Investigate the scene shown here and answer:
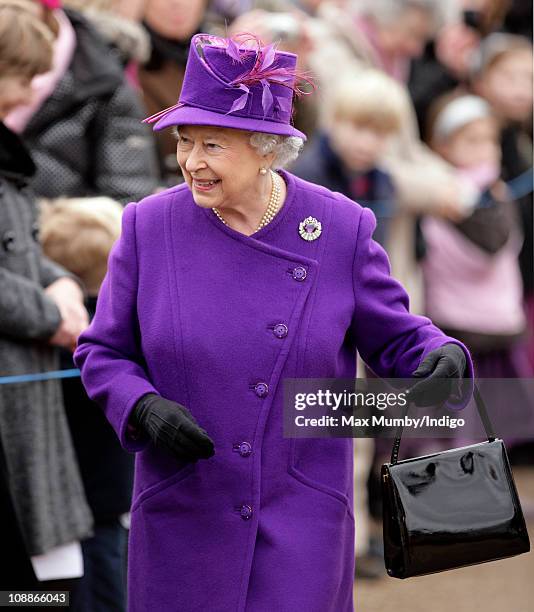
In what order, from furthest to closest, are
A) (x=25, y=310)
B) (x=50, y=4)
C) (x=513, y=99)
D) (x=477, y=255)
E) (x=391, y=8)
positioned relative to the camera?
(x=513, y=99) → (x=391, y=8) → (x=477, y=255) → (x=50, y=4) → (x=25, y=310)

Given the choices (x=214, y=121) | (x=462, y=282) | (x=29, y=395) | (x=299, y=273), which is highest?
(x=214, y=121)

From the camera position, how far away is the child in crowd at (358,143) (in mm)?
6012

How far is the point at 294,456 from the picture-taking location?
3.49m

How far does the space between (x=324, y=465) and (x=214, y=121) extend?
898 millimetres

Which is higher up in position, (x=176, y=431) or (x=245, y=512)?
(x=176, y=431)

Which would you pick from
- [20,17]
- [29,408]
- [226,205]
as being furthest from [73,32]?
[226,205]

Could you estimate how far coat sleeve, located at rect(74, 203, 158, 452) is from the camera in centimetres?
341

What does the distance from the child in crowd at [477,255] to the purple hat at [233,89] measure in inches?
142

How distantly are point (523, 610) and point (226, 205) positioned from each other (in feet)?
9.11

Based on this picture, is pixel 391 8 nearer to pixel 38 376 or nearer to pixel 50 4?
pixel 50 4

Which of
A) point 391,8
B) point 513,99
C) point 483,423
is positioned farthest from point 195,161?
point 513,99

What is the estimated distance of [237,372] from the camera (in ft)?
11.3

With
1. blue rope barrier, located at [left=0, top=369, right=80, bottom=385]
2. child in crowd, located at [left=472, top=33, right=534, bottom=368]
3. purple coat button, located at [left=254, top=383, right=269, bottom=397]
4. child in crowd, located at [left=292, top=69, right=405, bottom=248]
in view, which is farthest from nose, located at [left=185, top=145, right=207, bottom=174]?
child in crowd, located at [left=472, top=33, right=534, bottom=368]

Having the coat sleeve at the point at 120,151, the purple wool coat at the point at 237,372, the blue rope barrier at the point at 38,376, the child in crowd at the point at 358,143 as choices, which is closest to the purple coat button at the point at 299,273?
the purple wool coat at the point at 237,372
